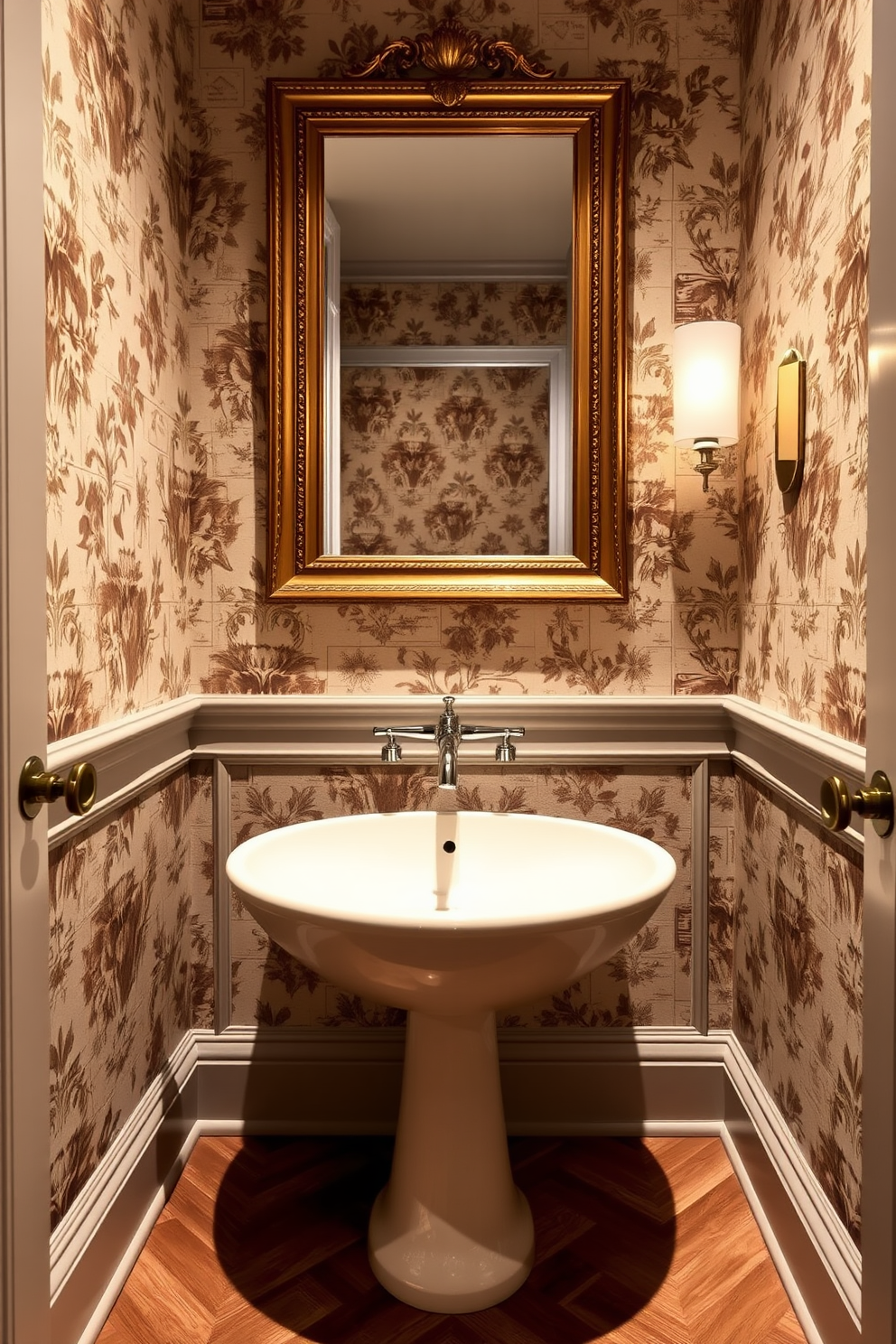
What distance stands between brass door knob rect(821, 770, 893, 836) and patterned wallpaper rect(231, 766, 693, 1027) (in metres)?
0.87

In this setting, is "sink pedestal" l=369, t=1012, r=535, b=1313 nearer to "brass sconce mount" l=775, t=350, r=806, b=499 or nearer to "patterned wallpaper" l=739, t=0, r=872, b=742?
"patterned wallpaper" l=739, t=0, r=872, b=742

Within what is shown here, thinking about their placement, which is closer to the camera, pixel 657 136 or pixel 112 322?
pixel 112 322

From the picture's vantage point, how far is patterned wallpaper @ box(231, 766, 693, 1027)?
1.83m

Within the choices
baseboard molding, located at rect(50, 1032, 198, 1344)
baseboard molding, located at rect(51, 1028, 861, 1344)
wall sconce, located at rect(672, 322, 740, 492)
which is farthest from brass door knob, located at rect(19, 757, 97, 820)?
wall sconce, located at rect(672, 322, 740, 492)

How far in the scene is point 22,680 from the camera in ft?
2.95

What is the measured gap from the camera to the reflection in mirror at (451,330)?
5.77ft

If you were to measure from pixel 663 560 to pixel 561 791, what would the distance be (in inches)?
19.4

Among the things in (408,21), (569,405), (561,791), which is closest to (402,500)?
(569,405)

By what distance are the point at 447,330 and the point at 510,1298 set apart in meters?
1.62

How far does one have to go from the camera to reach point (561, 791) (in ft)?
6.01

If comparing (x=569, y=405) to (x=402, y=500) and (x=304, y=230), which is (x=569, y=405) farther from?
(x=304, y=230)

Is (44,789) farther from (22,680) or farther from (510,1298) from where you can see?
(510,1298)

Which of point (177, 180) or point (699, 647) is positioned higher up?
point (177, 180)

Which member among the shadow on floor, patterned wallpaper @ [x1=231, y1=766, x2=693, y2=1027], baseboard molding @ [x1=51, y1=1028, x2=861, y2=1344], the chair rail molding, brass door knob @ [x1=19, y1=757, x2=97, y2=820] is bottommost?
the shadow on floor
